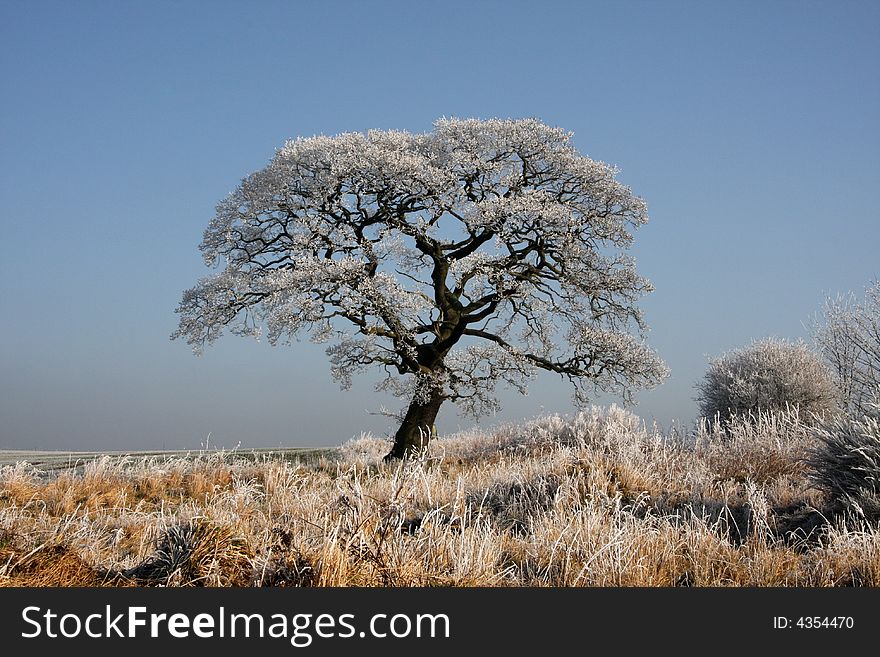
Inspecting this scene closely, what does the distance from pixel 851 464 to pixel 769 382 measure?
13081mm

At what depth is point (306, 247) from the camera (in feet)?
58.2

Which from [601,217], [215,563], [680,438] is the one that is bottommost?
Result: [215,563]

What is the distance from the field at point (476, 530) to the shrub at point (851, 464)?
28cm

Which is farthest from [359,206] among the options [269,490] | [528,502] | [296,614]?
[296,614]

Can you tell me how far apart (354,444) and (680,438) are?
10.2 meters

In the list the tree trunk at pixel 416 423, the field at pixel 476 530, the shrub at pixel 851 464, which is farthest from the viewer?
the tree trunk at pixel 416 423

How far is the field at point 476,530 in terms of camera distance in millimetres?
4867

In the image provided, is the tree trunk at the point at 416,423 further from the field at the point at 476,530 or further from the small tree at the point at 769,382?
the small tree at the point at 769,382

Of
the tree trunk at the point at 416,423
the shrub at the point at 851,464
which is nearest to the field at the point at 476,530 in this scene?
the shrub at the point at 851,464

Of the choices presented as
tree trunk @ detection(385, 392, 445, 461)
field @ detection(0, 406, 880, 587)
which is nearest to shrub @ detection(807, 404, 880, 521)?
field @ detection(0, 406, 880, 587)

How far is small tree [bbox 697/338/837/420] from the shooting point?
2033 cm

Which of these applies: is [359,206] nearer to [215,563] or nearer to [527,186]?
[527,186]

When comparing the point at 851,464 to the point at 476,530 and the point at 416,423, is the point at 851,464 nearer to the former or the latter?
the point at 476,530

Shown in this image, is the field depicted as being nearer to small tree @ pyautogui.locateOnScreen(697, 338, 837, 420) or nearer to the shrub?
the shrub
